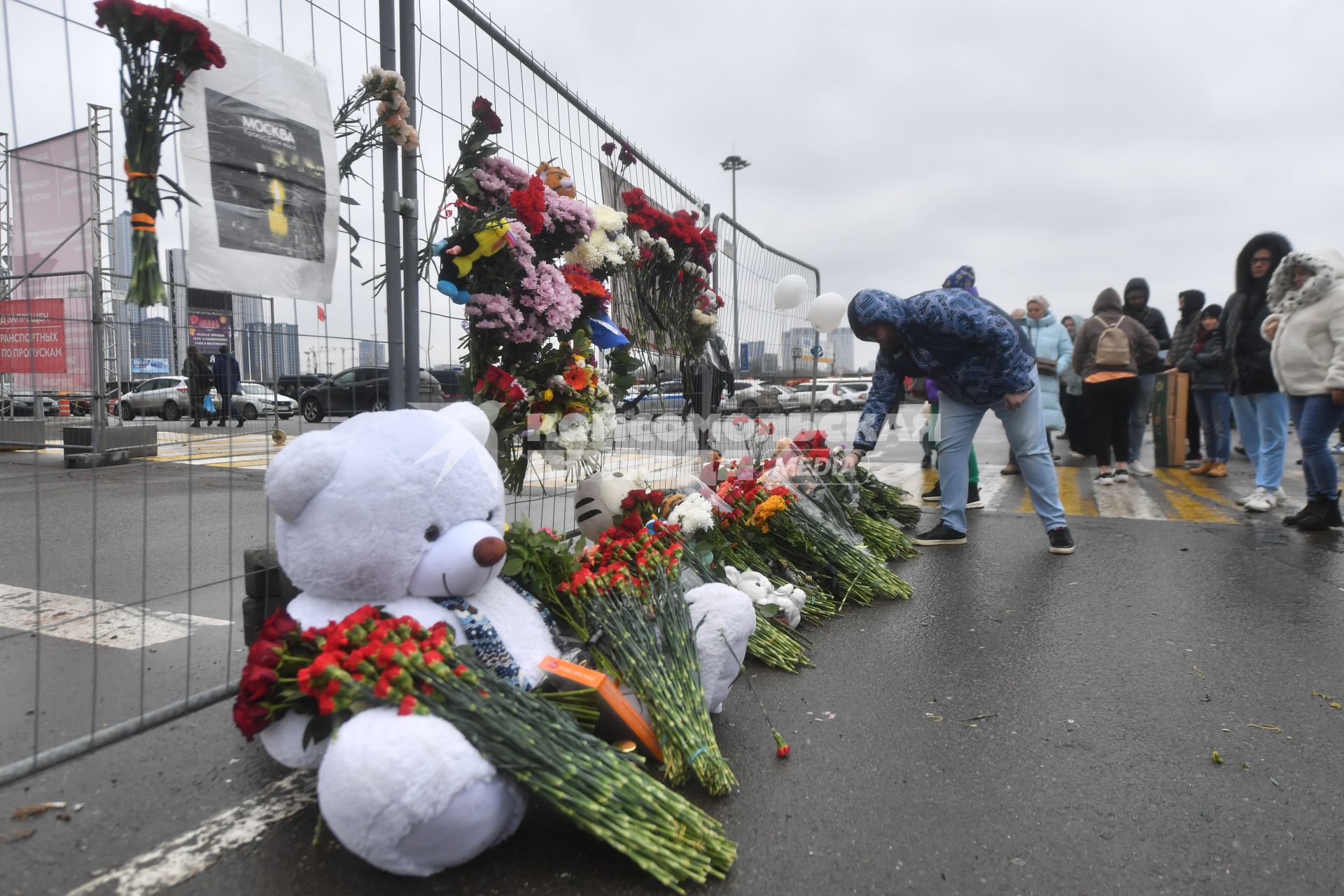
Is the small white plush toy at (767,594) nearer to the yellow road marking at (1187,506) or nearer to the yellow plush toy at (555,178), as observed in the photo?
the yellow plush toy at (555,178)

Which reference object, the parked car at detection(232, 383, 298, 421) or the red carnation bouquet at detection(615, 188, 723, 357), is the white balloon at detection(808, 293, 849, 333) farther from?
the parked car at detection(232, 383, 298, 421)

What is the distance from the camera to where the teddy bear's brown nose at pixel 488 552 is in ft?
6.84

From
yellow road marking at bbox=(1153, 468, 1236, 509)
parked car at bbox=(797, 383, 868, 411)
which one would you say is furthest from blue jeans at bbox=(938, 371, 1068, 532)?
parked car at bbox=(797, 383, 868, 411)

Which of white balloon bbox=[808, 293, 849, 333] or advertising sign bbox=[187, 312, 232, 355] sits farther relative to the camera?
white balloon bbox=[808, 293, 849, 333]

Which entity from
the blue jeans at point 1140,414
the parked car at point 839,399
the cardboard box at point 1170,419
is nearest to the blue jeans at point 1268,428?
the blue jeans at point 1140,414

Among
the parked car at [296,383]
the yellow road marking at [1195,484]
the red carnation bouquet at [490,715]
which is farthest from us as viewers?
the yellow road marking at [1195,484]

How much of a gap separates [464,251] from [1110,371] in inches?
267

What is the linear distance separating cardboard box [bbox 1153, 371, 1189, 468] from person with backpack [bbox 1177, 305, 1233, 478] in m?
0.25

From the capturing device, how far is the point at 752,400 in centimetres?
659

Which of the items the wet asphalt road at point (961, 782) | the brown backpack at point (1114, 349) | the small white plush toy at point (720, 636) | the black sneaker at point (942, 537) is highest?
the brown backpack at point (1114, 349)

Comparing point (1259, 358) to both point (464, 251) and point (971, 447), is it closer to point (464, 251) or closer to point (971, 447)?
point (971, 447)

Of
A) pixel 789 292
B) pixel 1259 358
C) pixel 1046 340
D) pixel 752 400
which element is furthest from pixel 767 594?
pixel 1046 340

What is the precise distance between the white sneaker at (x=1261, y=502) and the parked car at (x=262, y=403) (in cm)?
702

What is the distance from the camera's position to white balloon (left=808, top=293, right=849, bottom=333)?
7836mm
